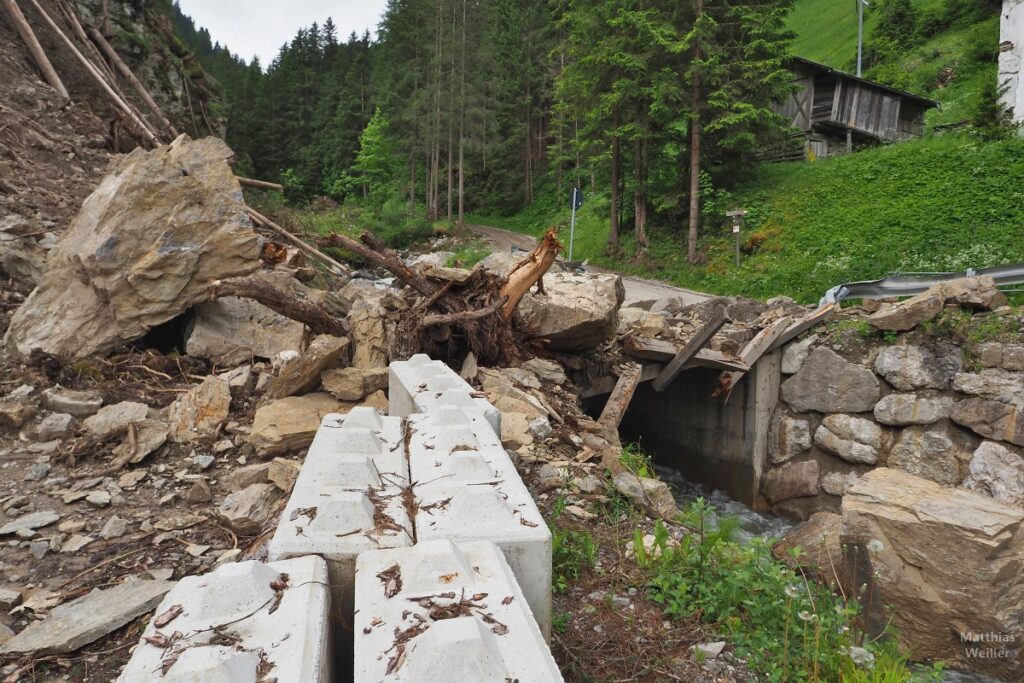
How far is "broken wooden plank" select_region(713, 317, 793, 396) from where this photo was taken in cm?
918

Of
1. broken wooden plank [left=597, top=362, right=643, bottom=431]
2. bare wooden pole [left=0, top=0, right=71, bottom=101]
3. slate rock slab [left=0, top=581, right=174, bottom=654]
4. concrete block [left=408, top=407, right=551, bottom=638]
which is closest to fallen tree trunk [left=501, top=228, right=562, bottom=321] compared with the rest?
broken wooden plank [left=597, top=362, right=643, bottom=431]

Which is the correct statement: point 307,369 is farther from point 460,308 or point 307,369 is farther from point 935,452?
point 935,452

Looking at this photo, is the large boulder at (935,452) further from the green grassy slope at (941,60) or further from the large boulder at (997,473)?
the green grassy slope at (941,60)

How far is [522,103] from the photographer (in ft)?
120

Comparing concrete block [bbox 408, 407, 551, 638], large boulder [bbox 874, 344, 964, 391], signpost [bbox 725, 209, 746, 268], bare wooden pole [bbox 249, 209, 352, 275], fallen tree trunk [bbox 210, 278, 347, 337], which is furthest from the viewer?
signpost [bbox 725, 209, 746, 268]

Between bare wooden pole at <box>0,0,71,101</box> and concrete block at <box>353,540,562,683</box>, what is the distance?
14.3 meters

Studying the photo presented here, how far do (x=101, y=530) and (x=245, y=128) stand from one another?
45.5 metres

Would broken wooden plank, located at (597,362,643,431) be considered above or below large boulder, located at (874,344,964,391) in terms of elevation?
below

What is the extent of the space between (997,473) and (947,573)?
4.81 meters

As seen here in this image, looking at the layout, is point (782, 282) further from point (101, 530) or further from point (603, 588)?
point (101, 530)

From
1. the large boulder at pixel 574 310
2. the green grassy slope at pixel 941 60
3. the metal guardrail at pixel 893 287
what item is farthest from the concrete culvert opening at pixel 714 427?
the green grassy slope at pixel 941 60

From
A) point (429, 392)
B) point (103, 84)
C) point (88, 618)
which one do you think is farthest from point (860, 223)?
point (103, 84)

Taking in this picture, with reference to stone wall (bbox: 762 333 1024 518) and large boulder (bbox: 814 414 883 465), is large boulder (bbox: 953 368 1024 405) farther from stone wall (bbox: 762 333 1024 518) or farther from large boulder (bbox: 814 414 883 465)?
large boulder (bbox: 814 414 883 465)

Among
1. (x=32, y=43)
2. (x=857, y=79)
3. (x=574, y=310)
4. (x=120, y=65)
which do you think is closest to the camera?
(x=574, y=310)
